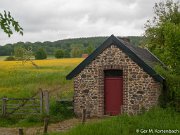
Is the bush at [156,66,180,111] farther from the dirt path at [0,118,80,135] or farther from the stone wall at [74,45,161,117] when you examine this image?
the dirt path at [0,118,80,135]

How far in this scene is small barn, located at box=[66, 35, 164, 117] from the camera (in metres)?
19.0

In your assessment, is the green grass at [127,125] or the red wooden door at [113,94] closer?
the green grass at [127,125]

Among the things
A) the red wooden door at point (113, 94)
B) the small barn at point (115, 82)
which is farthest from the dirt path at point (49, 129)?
the red wooden door at point (113, 94)

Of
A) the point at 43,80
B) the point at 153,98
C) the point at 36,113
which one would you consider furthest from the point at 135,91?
the point at 43,80

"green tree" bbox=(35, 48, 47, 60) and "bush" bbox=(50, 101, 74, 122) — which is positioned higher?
"green tree" bbox=(35, 48, 47, 60)

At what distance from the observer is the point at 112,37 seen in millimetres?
19594

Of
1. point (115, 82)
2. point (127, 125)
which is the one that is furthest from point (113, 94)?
point (127, 125)

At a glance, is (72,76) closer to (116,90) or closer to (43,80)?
(116,90)

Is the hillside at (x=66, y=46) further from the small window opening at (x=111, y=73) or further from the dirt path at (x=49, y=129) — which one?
the dirt path at (x=49, y=129)

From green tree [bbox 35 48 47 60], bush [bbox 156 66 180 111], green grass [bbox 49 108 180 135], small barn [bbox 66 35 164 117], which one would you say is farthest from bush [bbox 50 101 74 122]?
green tree [bbox 35 48 47 60]

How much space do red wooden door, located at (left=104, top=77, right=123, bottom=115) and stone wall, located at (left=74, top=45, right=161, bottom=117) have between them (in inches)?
12.7

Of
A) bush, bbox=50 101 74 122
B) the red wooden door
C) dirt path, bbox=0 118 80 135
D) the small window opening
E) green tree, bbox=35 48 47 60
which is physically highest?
green tree, bbox=35 48 47 60

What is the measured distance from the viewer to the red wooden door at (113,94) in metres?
20.0

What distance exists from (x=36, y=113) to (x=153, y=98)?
613 centimetres
